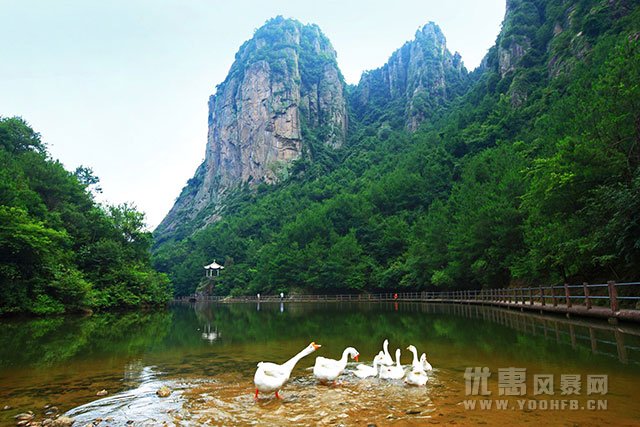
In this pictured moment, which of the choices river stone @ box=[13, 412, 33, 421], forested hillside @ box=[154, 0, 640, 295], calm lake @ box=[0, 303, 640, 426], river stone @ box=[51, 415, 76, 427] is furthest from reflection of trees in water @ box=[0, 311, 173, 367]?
forested hillside @ box=[154, 0, 640, 295]

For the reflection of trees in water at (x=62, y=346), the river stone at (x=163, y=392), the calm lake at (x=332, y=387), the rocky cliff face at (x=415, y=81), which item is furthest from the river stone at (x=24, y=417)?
the rocky cliff face at (x=415, y=81)

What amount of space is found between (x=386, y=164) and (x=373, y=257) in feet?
139

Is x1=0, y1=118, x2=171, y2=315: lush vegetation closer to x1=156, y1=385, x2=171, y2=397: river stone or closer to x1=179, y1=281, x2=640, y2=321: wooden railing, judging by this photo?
x1=156, y1=385, x2=171, y2=397: river stone

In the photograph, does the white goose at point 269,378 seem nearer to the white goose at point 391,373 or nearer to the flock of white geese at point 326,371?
the flock of white geese at point 326,371

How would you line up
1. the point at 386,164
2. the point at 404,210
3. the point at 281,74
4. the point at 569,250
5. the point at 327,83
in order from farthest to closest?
the point at 327,83 < the point at 281,74 < the point at 386,164 < the point at 404,210 < the point at 569,250

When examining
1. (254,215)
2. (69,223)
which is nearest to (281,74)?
(254,215)

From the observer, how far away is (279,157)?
126625mm

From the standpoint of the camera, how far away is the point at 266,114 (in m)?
132

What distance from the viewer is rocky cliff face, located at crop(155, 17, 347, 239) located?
129375 millimetres

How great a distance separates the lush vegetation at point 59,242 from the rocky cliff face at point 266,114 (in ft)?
272

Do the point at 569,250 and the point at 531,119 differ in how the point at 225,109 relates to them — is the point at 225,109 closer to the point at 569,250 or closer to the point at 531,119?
the point at 531,119

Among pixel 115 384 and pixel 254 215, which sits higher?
pixel 254 215

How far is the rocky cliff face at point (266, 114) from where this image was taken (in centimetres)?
12938

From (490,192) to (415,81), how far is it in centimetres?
11273
